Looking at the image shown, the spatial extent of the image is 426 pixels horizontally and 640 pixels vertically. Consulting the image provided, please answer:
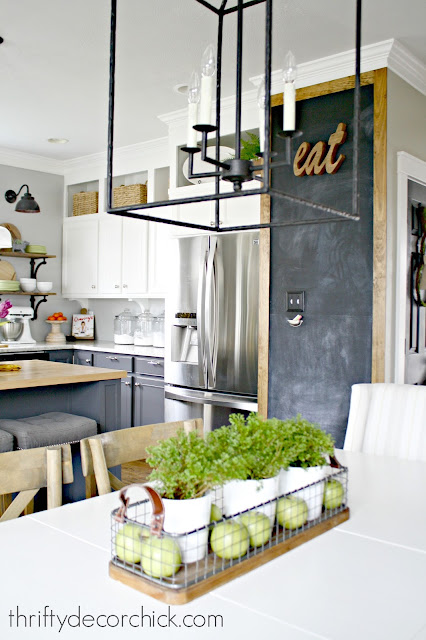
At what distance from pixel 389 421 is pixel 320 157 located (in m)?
1.78

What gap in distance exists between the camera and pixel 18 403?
3246 mm

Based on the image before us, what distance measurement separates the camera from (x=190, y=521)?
3.49 feet

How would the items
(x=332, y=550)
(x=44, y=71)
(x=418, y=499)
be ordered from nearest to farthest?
(x=332, y=550), (x=418, y=499), (x=44, y=71)

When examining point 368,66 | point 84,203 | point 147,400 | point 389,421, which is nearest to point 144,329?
point 147,400

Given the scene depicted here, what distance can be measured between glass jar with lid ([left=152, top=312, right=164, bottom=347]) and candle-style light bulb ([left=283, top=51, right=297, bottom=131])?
4.02 metres

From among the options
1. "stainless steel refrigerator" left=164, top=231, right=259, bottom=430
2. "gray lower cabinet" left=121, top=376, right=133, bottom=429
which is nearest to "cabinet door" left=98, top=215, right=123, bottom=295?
"gray lower cabinet" left=121, top=376, right=133, bottom=429

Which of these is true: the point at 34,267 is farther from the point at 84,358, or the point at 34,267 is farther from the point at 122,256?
the point at 84,358

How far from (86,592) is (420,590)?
562mm

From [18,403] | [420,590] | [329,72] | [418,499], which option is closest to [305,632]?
[420,590]

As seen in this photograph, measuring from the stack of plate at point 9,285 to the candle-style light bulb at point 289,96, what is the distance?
4.54 metres

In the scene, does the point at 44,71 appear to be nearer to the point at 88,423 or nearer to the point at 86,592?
the point at 88,423

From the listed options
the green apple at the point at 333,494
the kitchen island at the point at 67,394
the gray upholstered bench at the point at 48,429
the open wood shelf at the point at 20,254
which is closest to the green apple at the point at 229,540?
the green apple at the point at 333,494

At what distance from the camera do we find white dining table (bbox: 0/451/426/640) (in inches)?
35.7

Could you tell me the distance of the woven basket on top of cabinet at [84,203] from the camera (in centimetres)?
574
